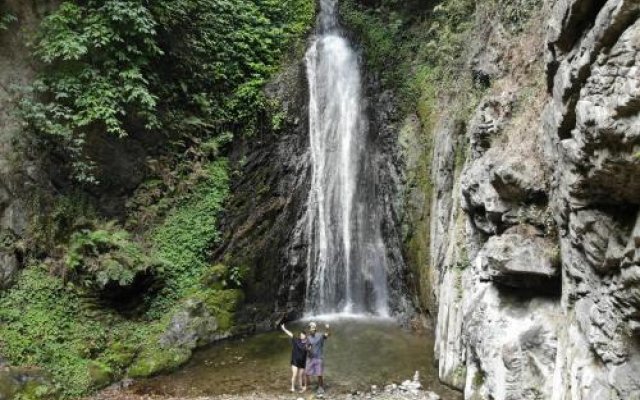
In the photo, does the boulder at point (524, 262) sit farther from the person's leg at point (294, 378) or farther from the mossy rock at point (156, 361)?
the mossy rock at point (156, 361)

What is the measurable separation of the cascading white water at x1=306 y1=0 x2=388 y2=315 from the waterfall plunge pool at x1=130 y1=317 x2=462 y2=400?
189cm

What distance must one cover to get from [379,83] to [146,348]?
464 inches

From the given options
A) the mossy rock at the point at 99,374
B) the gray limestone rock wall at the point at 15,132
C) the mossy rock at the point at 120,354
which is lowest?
the mossy rock at the point at 99,374

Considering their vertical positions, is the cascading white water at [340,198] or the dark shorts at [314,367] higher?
the cascading white water at [340,198]

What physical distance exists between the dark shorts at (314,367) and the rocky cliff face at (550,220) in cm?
260

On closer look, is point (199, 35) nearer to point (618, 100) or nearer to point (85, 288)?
A: point (85, 288)

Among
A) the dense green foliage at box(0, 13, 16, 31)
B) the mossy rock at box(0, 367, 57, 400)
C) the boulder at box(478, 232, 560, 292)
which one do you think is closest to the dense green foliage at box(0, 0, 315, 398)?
the mossy rock at box(0, 367, 57, 400)

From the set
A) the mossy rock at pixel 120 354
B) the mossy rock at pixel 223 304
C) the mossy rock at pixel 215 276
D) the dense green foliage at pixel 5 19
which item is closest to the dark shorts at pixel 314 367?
the mossy rock at pixel 223 304

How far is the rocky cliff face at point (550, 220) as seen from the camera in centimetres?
517

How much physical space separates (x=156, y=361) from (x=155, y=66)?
910 cm

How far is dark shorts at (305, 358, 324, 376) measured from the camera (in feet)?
32.9

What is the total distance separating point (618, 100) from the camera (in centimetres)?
484

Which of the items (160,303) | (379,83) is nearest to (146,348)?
(160,303)

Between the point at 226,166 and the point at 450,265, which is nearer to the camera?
the point at 450,265
